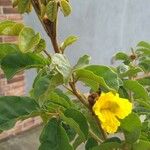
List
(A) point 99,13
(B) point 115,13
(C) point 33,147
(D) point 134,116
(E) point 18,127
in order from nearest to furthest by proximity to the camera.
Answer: (D) point 134,116 < (C) point 33,147 < (E) point 18,127 < (A) point 99,13 < (B) point 115,13

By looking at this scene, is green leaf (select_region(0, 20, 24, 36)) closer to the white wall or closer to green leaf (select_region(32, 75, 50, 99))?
green leaf (select_region(32, 75, 50, 99))

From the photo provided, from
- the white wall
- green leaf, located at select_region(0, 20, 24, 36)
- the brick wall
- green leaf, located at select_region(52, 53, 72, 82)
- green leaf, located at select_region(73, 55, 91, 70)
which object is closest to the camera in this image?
green leaf, located at select_region(52, 53, 72, 82)

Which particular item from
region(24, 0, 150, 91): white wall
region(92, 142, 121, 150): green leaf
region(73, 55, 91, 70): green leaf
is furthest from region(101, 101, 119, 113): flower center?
region(24, 0, 150, 91): white wall

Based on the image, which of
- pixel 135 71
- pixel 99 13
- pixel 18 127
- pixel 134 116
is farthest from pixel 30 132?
pixel 134 116

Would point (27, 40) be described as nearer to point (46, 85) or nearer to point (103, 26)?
point (46, 85)

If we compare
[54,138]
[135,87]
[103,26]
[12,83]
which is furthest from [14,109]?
[103,26]

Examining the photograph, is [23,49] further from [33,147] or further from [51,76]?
[33,147]

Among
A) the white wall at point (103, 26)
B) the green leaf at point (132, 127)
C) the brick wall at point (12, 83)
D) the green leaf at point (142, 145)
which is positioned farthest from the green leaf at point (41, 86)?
the white wall at point (103, 26)
